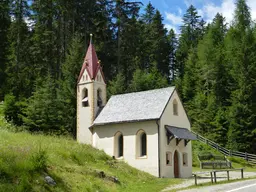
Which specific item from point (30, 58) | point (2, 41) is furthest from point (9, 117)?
point (2, 41)

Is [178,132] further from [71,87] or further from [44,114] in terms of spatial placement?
[71,87]

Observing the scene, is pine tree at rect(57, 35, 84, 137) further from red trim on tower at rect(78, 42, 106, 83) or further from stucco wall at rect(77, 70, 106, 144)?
red trim on tower at rect(78, 42, 106, 83)

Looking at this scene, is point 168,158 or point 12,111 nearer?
point 168,158

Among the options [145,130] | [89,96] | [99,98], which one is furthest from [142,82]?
[145,130]

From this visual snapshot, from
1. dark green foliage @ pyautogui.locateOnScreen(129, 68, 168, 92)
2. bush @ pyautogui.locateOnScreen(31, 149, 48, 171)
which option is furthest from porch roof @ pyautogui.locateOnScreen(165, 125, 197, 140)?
dark green foliage @ pyautogui.locateOnScreen(129, 68, 168, 92)

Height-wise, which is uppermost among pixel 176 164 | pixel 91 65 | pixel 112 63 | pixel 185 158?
pixel 112 63

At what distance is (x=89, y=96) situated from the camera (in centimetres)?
3428

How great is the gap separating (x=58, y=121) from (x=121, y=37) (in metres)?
22.6

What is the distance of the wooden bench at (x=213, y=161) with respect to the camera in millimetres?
36531

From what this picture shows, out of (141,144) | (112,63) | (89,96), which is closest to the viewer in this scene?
(141,144)

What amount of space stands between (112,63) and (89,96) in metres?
21.4

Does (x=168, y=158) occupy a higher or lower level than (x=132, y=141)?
lower

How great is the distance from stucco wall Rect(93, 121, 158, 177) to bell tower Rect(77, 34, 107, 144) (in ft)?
5.01

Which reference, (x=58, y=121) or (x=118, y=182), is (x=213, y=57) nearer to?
(x=58, y=121)
